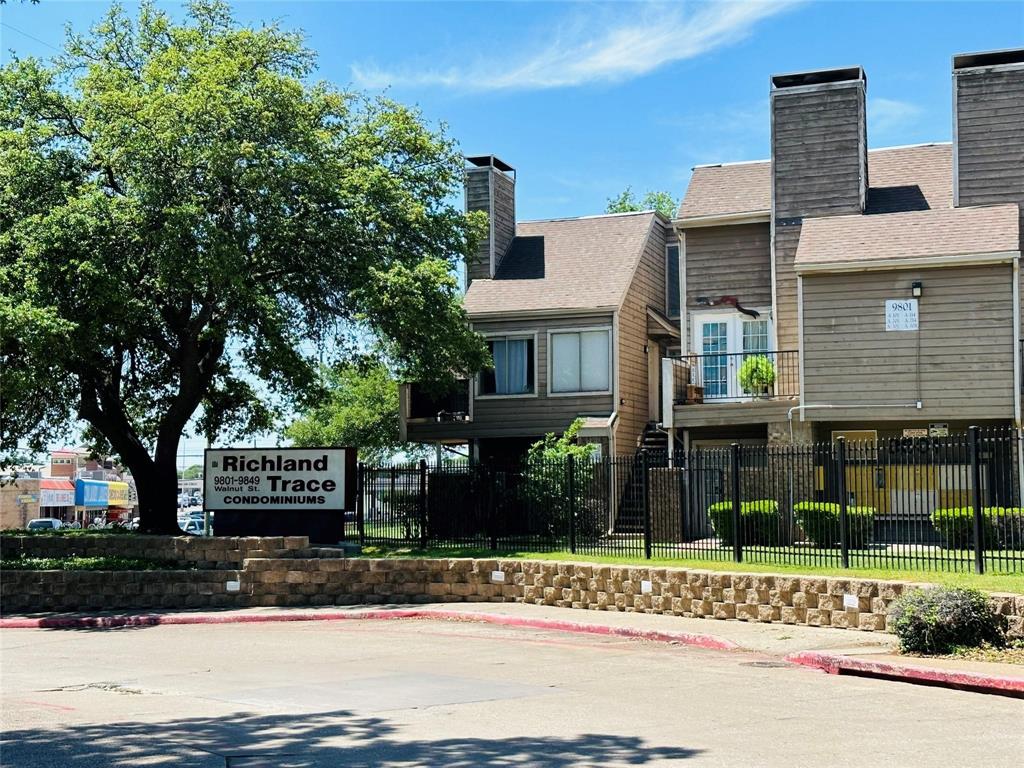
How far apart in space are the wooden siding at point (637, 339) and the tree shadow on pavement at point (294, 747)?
21.1 m

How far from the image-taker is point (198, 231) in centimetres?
2317

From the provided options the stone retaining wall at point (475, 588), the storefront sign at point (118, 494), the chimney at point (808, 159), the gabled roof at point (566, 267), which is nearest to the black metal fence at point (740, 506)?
the stone retaining wall at point (475, 588)

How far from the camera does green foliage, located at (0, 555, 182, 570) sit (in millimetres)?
22422

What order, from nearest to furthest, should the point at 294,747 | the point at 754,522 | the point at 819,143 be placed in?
the point at 294,747, the point at 754,522, the point at 819,143

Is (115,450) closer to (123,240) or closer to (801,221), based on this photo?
(123,240)

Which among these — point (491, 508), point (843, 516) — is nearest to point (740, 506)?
point (843, 516)

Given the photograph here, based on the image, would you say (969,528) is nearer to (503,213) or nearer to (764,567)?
(764,567)

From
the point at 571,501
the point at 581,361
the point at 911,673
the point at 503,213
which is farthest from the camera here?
the point at 503,213

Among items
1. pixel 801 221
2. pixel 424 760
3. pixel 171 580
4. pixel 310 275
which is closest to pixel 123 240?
pixel 310 275

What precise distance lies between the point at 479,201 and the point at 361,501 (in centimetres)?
1203

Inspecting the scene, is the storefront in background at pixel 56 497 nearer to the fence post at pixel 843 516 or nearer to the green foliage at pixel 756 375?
the green foliage at pixel 756 375

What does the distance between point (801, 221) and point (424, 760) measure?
21487mm

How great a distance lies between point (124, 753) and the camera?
862 cm

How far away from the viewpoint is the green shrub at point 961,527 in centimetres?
1658
